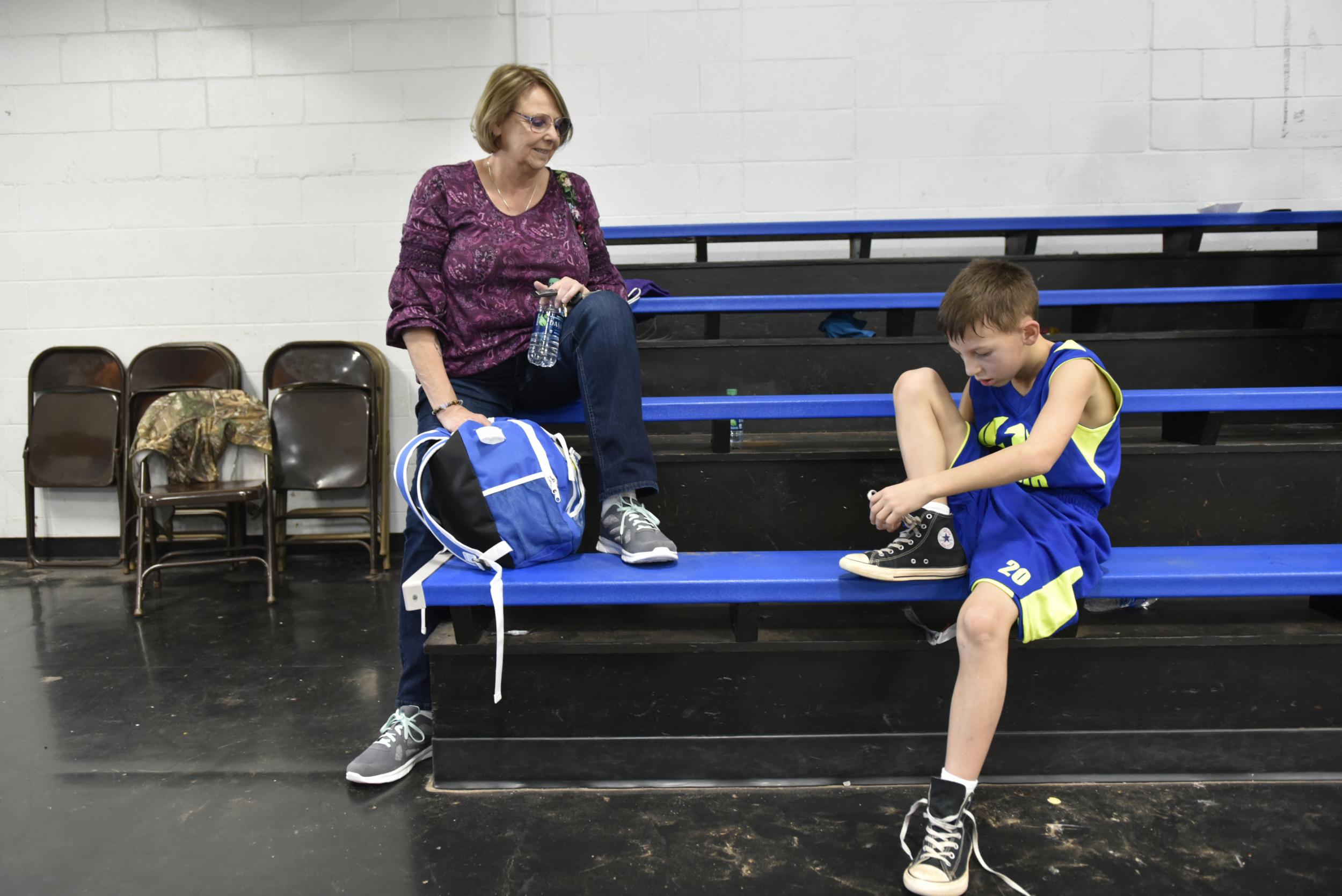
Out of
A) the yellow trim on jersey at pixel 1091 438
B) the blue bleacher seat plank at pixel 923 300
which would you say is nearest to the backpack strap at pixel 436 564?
the yellow trim on jersey at pixel 1091 438

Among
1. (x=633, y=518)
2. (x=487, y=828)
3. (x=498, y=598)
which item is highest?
(x=633, y=518)

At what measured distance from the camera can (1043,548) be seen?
1.47 m

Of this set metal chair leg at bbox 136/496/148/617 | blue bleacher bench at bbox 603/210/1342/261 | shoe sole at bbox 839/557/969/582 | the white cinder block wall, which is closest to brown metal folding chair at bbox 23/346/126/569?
the white cinder block wall

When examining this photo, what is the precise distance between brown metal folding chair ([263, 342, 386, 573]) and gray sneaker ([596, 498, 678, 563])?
203 cm

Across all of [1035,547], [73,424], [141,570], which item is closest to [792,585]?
[1035,547]

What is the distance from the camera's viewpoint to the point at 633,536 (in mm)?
1640

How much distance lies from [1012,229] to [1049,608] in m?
2.11

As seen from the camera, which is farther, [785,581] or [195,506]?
[195,506]

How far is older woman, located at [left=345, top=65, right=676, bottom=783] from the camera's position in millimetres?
1712

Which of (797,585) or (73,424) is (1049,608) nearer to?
(797,585)

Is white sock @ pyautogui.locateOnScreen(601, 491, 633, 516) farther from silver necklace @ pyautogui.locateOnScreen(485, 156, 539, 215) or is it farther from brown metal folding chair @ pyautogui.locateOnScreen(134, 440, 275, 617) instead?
brown metal folding chair @ pyautogui.locateOnScreen(134, 440, 275, 617)

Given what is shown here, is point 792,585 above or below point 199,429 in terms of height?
below

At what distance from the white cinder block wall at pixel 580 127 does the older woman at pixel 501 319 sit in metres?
1.83

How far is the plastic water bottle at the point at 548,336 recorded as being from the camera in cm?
178
